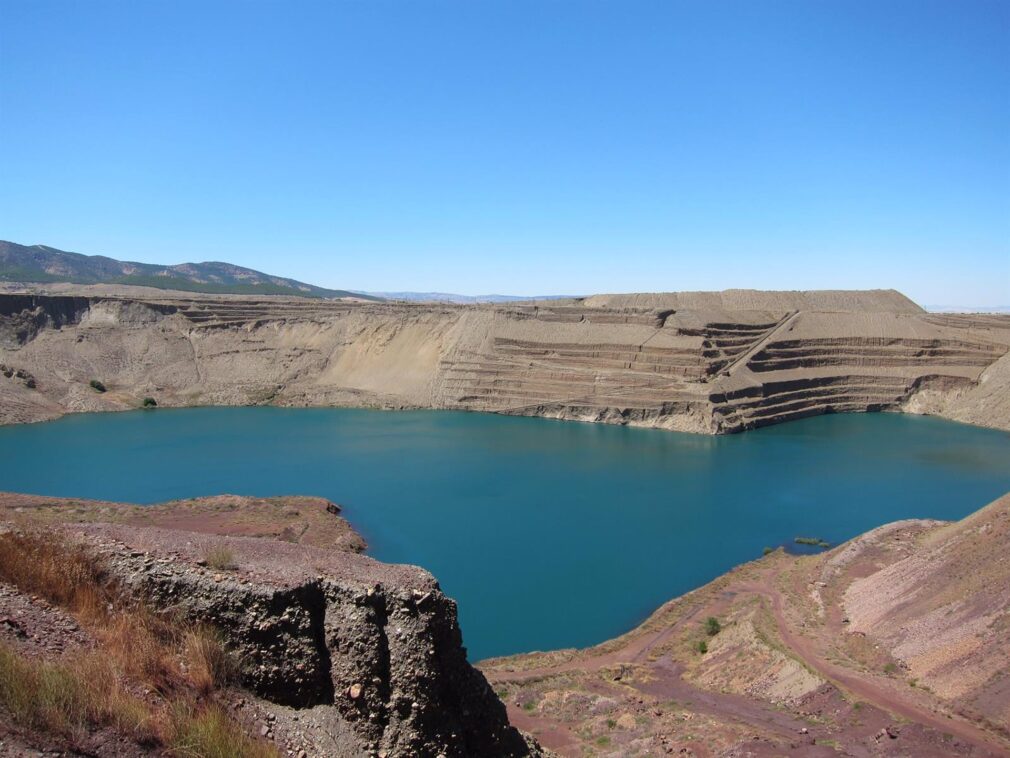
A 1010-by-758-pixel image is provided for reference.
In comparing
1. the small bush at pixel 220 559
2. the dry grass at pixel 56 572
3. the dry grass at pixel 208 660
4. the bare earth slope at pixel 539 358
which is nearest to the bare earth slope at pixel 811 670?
the small bush at pixel 220 559

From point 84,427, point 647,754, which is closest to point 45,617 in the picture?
point 647,754

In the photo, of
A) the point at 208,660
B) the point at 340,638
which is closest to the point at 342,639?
the point at 340,638

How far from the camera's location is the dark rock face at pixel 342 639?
8211 mm

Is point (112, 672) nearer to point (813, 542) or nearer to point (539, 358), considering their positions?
point (813, 542)

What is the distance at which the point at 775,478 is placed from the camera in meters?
41.5

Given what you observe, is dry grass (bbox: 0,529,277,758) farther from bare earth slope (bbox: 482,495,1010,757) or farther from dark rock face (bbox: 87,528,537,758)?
bare earth slope (bbox: 482,495,1010,757)

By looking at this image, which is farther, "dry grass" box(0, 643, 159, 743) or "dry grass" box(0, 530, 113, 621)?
"dry grass" box(0, 530, 113, 621)

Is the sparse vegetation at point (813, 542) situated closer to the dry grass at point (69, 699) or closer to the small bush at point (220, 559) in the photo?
the small bush at point (220, 559)

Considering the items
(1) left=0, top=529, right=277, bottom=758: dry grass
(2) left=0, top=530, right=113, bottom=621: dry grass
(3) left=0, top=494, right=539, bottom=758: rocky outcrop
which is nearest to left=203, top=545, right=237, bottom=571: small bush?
(3) left=0, top=494, right=539, bottom=758: rocky outcrop

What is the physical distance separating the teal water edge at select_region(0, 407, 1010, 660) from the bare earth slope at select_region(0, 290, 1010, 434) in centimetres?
362

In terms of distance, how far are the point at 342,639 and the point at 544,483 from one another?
31477 mm

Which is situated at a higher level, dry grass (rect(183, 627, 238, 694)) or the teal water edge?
dry grass (rect(183, 627, 238, 694))

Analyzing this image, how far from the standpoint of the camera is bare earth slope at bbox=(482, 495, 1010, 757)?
15.3 meters

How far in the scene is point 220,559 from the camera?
889cm
